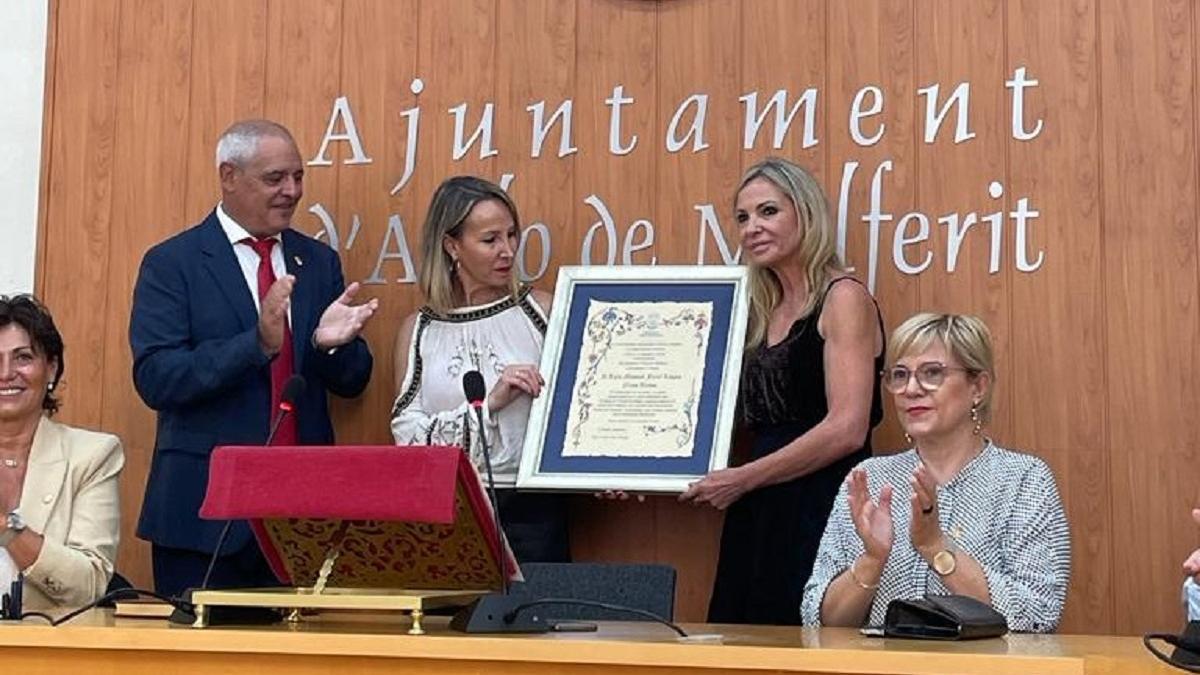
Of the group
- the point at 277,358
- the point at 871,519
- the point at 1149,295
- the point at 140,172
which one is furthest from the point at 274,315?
the point at 1149,295

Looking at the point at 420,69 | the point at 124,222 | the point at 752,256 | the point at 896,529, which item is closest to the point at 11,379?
the point at 124,222

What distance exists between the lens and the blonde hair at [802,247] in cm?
411

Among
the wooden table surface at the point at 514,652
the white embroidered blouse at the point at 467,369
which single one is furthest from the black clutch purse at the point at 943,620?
the white embroidered blouse at the point at 467,369

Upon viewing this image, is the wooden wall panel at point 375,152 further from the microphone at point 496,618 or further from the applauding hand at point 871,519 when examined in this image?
the microphone at point 496,618

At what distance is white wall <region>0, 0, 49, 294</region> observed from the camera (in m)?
4.94

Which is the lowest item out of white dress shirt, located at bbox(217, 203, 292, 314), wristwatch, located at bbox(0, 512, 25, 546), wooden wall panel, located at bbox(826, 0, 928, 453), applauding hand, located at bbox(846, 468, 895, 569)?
wristwatch, located at bbox(0, 512, 25, 546)

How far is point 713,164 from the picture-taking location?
450 cm

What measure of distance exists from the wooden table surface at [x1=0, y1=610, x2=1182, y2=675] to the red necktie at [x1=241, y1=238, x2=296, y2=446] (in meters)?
1.58

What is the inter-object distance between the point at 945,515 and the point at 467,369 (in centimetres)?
128

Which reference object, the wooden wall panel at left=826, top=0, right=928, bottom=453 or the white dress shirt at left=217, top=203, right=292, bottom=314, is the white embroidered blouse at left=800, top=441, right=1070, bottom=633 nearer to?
the wooden wall panel at left=826, top=0, right=928, bottom=453

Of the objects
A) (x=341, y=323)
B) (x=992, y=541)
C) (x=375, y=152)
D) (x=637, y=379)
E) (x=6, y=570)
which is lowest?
(x=6, y=570)

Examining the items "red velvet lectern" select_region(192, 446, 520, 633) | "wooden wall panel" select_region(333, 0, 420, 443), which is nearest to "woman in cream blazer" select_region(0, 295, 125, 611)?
"wooden wall panel" select_region(333, 0, 420, 443)

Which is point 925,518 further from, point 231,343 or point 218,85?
point 218,85

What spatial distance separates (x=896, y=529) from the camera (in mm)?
3434
